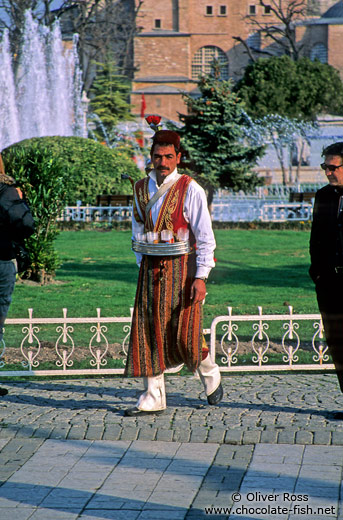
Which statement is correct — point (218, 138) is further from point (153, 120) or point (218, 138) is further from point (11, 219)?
point (11, 219)

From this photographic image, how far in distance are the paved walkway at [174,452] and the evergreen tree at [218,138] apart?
757 inches

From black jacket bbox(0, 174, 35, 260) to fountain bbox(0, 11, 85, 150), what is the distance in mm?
27066

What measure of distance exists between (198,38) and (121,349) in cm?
6636

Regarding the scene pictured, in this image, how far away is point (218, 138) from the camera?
994 inches

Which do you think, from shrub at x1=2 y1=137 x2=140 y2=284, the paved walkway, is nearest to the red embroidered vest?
the paved walkway

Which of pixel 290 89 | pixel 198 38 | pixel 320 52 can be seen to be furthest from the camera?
pixel 198 38

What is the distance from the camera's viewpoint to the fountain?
3316 cm

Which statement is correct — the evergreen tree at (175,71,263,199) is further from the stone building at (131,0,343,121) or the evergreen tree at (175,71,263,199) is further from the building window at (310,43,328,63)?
the building window at (310,43,328,63)

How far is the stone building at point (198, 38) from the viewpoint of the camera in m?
68.2

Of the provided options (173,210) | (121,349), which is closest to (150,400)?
(173,210)

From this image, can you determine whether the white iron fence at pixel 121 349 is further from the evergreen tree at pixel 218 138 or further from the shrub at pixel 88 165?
the evergreen tree at pixel 218 138

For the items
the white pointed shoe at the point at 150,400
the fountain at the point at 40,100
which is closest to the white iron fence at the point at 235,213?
the fountain at the point at 40,100

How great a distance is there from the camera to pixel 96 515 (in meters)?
3.70

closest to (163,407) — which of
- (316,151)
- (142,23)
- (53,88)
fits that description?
(53,88)
